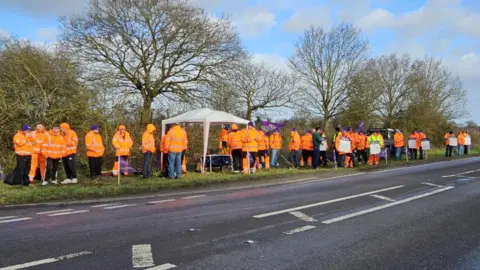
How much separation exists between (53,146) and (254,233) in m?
9.25

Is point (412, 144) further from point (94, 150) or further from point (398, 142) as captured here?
point (94, 150)

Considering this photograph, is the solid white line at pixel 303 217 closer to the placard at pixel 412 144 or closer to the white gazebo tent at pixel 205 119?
the white gazebo tent at pixel 205 119

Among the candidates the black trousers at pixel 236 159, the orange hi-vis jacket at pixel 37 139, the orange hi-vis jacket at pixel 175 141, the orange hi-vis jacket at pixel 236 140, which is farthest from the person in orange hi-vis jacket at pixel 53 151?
the black trousers at pixel 236 159

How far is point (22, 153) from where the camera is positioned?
12742mm

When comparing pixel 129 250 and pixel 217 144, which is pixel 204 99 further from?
pixel 129 250

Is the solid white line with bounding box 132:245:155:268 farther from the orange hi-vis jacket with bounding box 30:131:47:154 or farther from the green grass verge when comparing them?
the orange hi-vis jacket with bounding box 30:131:47:154

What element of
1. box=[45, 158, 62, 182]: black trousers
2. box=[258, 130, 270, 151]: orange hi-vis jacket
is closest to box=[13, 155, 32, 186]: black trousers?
box=[45, 158, 62, 182]: black trousers

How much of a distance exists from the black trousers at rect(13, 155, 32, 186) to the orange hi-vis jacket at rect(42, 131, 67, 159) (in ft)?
1.95

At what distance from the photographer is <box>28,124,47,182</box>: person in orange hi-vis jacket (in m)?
13.3

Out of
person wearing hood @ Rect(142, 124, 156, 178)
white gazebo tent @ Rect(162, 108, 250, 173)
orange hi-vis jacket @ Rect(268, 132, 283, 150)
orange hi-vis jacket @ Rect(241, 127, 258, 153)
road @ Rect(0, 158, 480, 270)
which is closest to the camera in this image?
road @ Rect(0, 158, 480, 270)

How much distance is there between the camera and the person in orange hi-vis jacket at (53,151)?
13367 mm

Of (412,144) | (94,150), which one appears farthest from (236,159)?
(412,144)

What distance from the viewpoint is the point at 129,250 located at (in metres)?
5.66

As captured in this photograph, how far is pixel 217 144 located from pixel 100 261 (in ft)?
54.0
